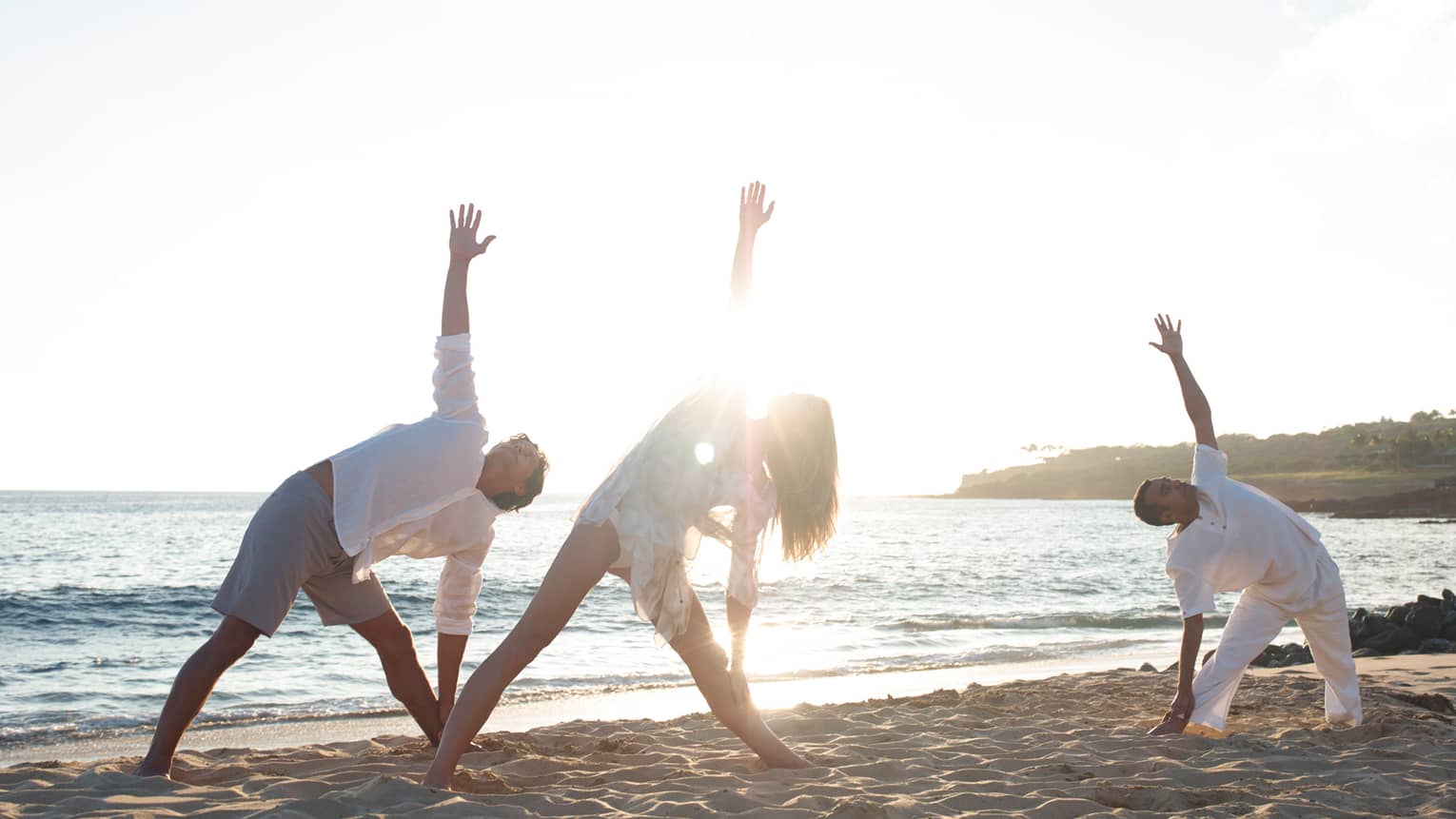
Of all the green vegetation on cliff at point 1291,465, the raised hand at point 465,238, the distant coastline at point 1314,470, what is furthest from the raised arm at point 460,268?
the green vegetation on cliff at point 1291,465

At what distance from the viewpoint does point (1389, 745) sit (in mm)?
5121

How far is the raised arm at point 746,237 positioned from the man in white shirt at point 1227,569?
A: 9.42 ft

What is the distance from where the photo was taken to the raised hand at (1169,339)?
18.1 ft

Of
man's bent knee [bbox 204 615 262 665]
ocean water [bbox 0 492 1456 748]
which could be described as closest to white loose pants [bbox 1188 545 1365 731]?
ocean water [bbox 0 492 1456 748]

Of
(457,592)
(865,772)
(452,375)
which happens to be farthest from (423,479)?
(865,772)

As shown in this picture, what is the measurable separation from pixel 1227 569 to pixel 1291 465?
113 metres

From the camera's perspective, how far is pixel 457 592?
15.7 feet

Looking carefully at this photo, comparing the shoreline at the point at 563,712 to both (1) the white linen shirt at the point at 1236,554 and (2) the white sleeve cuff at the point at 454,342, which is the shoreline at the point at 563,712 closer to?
(1) the white linen shirt at the point at 1236,554

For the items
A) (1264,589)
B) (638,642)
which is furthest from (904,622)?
(1264,589)

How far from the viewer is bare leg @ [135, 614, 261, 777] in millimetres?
4016

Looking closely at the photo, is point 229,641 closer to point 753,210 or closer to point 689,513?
point 689,513

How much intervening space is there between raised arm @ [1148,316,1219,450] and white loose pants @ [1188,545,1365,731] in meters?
0.91

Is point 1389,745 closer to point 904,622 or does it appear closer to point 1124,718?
point 1124,718

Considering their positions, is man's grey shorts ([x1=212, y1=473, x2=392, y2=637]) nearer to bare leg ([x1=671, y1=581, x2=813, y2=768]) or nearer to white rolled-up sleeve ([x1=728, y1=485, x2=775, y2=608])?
bare leg ([x1=671, y1=581, x2=813, y2=768])
